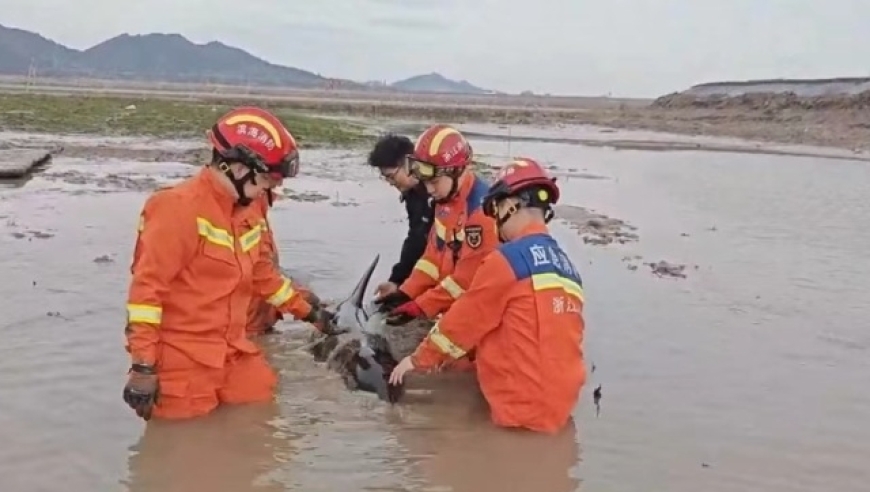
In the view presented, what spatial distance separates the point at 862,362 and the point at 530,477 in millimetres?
3495

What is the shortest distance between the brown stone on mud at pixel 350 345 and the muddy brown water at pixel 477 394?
4.0 inches

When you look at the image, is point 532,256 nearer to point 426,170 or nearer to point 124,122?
point 426,170

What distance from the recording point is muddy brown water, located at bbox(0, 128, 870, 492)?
485 cm

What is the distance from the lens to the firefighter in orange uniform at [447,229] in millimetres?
6297

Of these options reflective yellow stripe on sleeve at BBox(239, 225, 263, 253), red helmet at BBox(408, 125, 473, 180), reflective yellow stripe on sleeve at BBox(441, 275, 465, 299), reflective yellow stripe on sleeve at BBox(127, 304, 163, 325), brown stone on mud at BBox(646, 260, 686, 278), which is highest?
red helmet at BBox(408, 125, 473, 180)

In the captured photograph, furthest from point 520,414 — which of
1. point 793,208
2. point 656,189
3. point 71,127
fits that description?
point 71,127

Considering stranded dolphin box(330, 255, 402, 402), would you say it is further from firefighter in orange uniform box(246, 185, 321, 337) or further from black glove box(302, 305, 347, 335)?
firefighter in orange uniform box(246, 185, 321, 337)

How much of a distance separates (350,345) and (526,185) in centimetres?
184

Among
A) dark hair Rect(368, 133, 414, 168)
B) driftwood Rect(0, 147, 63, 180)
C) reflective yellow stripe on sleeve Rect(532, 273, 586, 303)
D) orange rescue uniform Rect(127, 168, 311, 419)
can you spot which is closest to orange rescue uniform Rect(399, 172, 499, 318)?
dark hair Rect(368, 133, 414, 168)

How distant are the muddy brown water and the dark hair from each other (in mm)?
1375

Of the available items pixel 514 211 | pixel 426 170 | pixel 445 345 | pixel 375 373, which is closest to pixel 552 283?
pixel 514 211

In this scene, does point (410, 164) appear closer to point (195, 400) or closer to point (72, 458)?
point (195, 400)

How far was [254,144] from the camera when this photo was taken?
15.6ft

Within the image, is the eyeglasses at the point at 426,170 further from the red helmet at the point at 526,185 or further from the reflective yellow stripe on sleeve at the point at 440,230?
the red helmet at the point at 526,185
